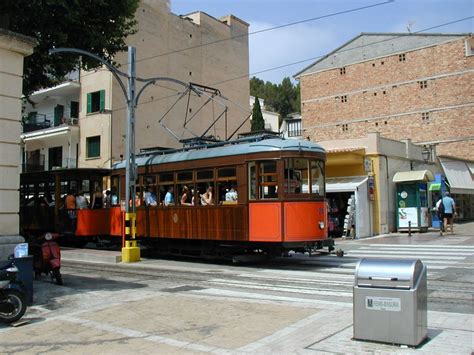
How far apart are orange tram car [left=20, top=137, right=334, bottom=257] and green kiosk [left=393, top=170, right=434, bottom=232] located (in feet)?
41.7

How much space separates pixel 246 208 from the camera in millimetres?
13664

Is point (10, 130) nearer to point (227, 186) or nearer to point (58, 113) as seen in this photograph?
point (227, 186)

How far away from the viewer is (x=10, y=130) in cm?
963

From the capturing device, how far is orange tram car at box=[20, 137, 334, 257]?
13.3 m

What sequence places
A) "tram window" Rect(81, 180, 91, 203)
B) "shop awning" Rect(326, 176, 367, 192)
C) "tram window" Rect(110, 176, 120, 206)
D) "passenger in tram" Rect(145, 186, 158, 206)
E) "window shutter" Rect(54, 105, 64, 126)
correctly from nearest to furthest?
"passenger in tram" Rect(145, 186, 158, 206)
"tram window" Rect(110, 176, 120, 206)
"tram window" Rect(81, 180, 91, 203)
"shop awning" Rect(326, 176, 367, 192)
"window shutter" Rect(54, 105, 64, 126)

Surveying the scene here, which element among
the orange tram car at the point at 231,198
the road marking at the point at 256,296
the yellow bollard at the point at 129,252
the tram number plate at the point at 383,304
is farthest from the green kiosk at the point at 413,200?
the tram number plate at the point at 383,304

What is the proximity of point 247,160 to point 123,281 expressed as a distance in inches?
175

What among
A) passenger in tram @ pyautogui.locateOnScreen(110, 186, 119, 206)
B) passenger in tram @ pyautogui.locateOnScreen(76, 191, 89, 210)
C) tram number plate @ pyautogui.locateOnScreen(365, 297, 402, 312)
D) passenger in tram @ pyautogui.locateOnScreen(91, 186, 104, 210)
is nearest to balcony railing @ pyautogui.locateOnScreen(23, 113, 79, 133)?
passenger in tram @ pyautogui.locateOnScreen(76, 191, 89, 210)

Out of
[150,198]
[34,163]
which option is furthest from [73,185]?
[34,163]

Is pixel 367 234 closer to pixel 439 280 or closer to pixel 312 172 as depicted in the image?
pixel 312 172

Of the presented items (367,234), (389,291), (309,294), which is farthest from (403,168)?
(389,291)

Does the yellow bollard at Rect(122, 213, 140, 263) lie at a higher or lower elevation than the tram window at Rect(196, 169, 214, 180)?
lower

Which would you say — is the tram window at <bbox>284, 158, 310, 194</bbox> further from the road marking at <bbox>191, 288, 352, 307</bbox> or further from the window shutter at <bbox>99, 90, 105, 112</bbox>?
the window shutter at <bbox>99, 90, 105, 112</bbox>

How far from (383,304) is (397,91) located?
39508mm
